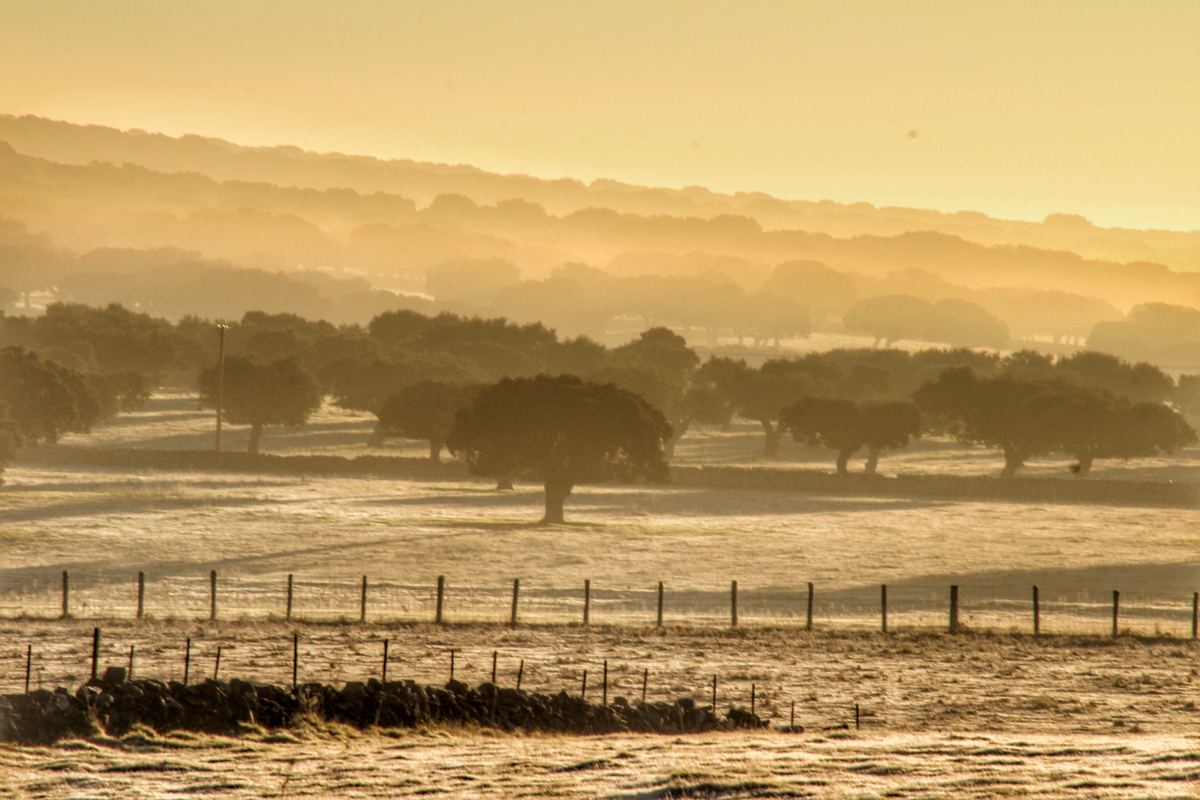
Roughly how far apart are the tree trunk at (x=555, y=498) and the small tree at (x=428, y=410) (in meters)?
24.0

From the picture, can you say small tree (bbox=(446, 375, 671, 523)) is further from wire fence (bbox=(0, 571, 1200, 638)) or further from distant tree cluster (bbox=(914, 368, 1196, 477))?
distant tree cluster (bbox=(914, 368, 1196, 477))

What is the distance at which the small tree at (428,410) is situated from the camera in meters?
79.7

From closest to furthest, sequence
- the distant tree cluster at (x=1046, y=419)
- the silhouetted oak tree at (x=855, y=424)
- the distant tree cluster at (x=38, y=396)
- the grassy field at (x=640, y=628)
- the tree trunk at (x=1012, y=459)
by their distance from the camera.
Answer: the grassy field at (x=640, y=628) → the distant tree cluster at (x=38, y=396) → the silhouetted oak tree at (x=855, y=424) → the tree trunk at (x=1012, y=459) → the distant tree cluster at (x=1046, y=419)

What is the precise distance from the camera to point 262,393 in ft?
293

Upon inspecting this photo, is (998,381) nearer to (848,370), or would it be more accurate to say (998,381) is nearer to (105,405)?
(848,370)

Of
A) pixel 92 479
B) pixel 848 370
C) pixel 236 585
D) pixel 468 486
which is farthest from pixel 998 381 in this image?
pixel 236 585

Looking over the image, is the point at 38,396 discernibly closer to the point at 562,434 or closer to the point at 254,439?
the point at 254,439

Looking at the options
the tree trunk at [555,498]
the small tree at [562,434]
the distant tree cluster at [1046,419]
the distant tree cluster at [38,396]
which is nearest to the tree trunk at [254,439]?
the distant tree cluster at [38,396]

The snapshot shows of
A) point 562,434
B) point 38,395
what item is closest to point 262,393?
point 38,395

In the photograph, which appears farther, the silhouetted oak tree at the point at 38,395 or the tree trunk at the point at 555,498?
the silhouetted oak tree at the point at 38,395

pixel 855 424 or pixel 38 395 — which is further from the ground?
pixel 855 424

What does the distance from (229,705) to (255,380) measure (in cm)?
7694

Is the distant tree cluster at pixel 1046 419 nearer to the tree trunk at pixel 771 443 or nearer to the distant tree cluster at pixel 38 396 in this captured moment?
the tree trunk at pixel 771 443

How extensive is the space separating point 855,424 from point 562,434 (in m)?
38.7
